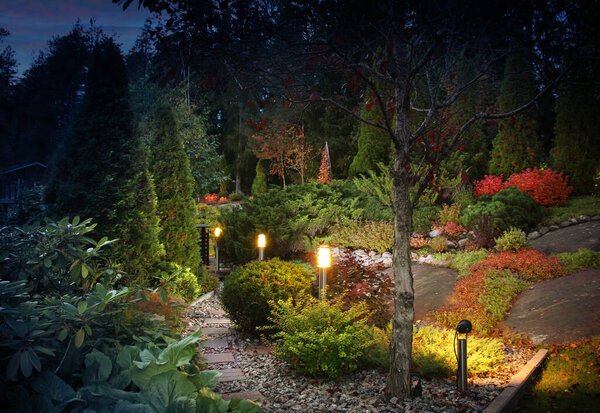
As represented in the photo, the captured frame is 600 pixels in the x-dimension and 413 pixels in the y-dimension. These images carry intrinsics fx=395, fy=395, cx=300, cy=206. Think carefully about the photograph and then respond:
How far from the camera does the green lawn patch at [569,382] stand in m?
3.44

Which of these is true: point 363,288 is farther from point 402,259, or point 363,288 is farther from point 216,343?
point 216,343

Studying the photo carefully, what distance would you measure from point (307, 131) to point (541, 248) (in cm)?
1770

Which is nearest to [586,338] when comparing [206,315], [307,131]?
[206,315]

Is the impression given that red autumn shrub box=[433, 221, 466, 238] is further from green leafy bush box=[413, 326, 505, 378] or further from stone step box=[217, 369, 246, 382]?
stone step box=[217, 369, 246, 382]

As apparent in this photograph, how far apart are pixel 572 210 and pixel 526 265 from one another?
3.72 metres

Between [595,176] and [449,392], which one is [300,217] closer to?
[449,392]

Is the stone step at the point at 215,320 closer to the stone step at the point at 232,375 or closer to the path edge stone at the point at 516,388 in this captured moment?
the stone step at the point at 232,375

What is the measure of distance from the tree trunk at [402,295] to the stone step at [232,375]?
61.0 inches

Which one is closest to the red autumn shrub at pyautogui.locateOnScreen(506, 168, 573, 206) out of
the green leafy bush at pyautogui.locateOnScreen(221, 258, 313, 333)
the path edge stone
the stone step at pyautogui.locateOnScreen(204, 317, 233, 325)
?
the path edge stone

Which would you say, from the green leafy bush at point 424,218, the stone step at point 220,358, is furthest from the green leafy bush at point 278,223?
the stone step at point 220,358

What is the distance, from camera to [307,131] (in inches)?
951

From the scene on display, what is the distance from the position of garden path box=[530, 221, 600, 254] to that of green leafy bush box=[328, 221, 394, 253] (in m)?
3.10

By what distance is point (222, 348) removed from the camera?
5008 mm

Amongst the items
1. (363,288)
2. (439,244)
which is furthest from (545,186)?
(363,288)
